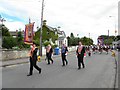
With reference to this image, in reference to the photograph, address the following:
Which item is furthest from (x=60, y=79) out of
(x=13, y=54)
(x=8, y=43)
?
(x=8, y=43)

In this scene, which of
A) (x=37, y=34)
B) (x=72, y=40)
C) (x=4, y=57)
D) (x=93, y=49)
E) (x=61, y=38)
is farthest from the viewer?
(x=72, y=40)

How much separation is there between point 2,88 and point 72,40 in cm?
10184

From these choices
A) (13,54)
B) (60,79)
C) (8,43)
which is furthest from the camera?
(8,43)

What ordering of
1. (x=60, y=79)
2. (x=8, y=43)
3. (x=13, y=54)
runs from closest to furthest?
(x=60, y=79), (x=13, y=54), (x=8, y=43)

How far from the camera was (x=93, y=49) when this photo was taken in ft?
141

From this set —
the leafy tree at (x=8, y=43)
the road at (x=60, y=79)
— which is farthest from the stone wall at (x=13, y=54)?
the leafy tree at (x=8, y=43)

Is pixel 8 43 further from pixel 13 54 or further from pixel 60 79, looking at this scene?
pixel 60 79

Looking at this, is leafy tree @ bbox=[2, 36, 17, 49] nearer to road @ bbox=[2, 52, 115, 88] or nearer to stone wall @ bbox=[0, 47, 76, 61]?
stone wall @ bbox=[0, 47, 76, 61]

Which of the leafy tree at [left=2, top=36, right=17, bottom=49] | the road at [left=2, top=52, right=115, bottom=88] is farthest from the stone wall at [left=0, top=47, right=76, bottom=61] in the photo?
the leafy tree at [left=2, top=36, right=17, bottom=49]

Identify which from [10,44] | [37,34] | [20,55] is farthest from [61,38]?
[20,55]

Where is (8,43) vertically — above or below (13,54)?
above

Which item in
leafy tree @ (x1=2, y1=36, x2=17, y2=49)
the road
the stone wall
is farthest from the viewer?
leafy tree @ (x1=2, y1=36, x2=17, y2=49)

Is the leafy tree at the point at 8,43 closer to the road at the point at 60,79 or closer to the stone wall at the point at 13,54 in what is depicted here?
the stone wall at the point at 13,54

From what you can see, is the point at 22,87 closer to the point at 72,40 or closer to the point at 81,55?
the point at 81,55
